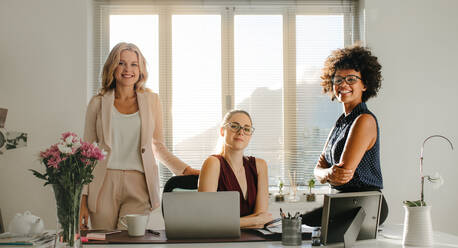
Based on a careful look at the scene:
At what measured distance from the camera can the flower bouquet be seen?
1.62m

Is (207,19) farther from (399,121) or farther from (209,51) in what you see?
(399,121)

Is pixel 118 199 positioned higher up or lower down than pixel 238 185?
lower down

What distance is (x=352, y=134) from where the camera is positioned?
7.84 ft

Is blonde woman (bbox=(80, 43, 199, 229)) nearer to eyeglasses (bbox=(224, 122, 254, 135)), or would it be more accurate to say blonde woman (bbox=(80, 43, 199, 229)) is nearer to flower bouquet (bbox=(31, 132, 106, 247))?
eyeglasses (bbox=(224, 122, 254, 135))

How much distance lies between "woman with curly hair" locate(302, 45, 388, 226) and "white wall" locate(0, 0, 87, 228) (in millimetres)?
2237

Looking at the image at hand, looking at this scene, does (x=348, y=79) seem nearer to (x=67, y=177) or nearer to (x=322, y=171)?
(x=322, y=171)

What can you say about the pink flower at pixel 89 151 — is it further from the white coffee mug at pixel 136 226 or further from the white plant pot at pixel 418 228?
the white plant pot at pixel 418 228

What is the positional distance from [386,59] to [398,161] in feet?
2.95

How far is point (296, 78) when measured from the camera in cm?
423

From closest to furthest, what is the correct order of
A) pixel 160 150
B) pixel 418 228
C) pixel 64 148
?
pixel 64 148 → pixel 418 228 → pixel 160 150

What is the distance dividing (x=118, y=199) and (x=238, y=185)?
84 centimetres

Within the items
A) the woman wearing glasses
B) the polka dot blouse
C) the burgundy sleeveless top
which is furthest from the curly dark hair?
the burgundy sleeveless top

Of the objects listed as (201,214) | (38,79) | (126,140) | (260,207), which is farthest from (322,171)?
(38,79)

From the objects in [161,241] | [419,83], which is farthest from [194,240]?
[419,83]
